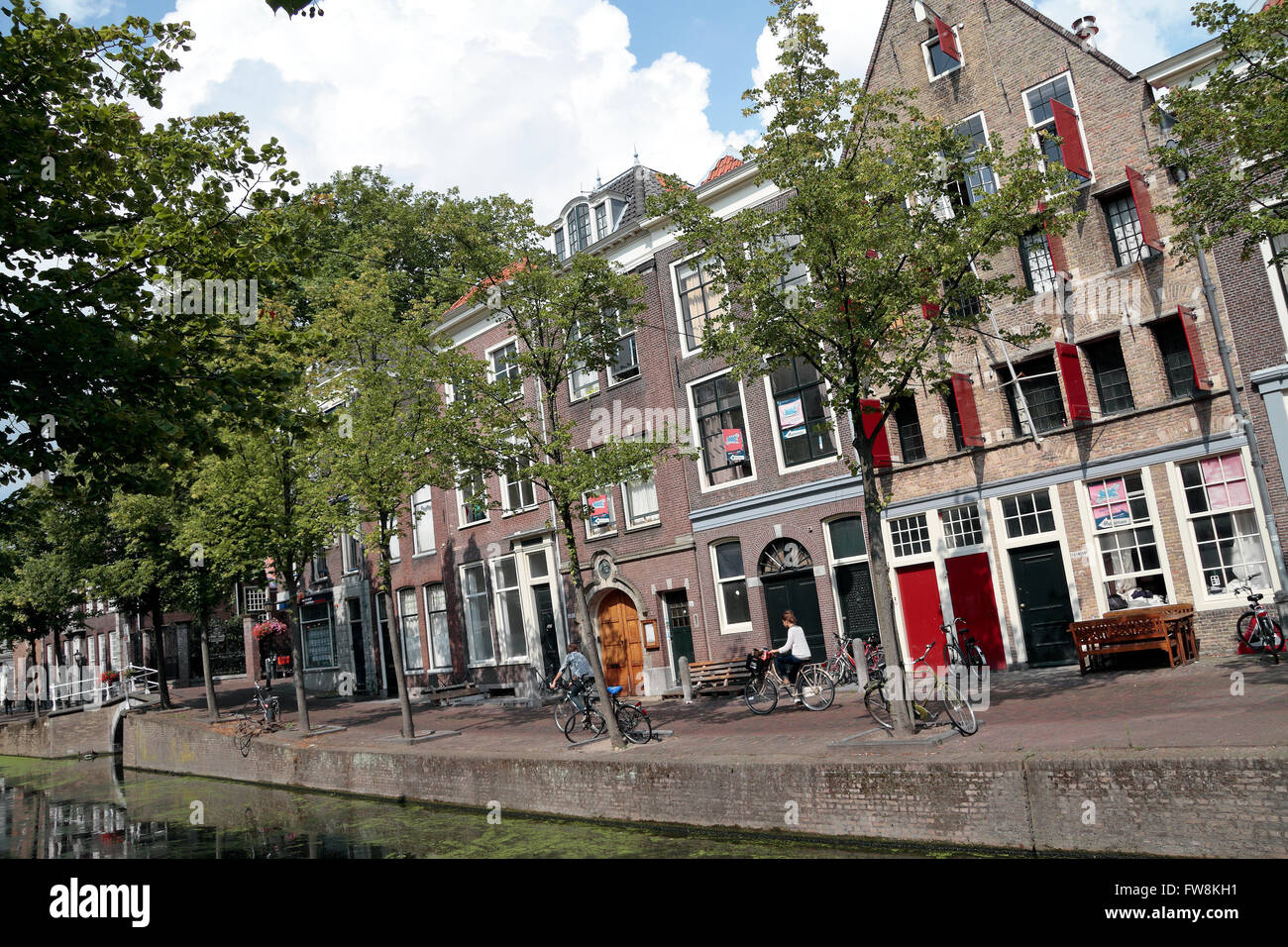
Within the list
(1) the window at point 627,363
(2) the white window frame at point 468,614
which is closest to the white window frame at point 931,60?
(1) the window at point 627,363

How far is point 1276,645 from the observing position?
13.8 meters

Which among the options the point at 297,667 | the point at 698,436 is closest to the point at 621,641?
the point at 698,436

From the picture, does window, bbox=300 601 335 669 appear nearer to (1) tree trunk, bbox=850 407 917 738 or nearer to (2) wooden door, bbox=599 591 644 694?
(2) wooden door, bbox=599 591 644 694

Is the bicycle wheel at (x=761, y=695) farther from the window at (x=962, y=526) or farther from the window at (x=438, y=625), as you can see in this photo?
the window at (x=438, y=625)

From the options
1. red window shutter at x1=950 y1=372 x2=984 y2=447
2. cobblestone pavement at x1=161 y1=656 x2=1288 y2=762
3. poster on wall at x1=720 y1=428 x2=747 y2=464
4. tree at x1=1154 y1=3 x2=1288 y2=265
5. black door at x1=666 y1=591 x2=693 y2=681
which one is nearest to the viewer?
cobblestone pavement at x1=161 y1=656 x2=1288 y2=762

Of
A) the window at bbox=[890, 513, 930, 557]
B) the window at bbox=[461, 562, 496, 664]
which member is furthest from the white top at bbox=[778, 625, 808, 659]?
the window at bbox=[461, 562, 496, 664]

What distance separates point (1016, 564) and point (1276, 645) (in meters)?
4.52

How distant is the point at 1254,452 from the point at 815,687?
8.33 m

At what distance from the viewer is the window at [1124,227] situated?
53.9 feet

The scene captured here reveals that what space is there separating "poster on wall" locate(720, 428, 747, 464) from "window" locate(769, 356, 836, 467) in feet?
3.62

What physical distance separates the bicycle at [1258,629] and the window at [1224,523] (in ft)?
1.25

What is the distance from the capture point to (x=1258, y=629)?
13992mm

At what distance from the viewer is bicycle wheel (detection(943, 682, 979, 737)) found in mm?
11156
